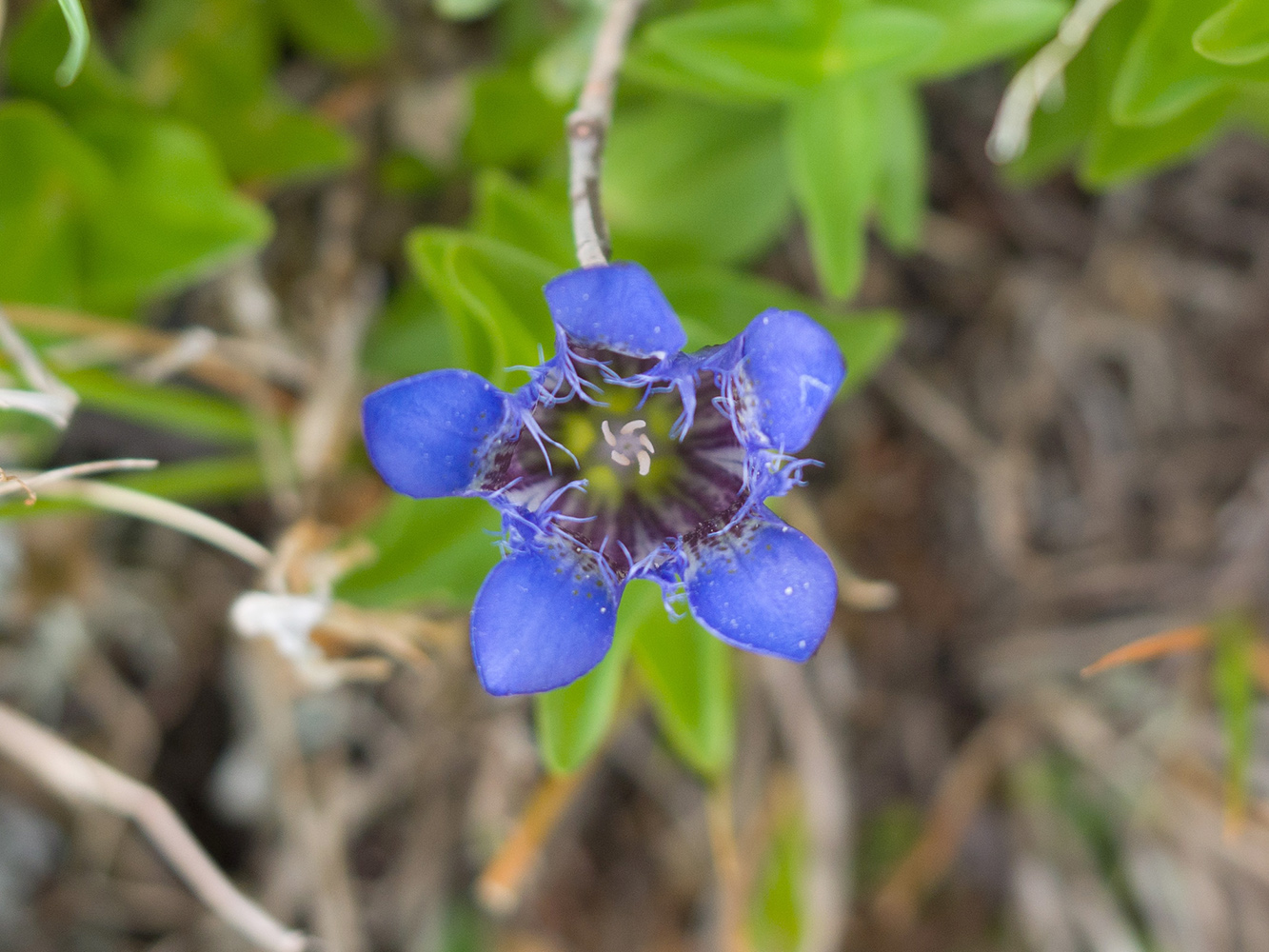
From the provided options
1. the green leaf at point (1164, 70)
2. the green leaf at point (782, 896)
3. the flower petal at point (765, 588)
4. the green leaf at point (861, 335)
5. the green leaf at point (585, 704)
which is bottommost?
the green leaf at point (782, 896)

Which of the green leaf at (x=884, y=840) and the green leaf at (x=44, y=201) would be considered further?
the green leaf at (x=884, y=840)

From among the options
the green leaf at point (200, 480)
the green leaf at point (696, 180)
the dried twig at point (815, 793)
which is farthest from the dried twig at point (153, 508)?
the dried twig at point (815, 793)

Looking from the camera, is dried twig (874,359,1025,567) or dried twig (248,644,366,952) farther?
dried twig (874,359,1025,567)

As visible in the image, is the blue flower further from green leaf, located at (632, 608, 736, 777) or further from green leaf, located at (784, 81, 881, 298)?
green leaf, located at (784, 81, 881, 298)

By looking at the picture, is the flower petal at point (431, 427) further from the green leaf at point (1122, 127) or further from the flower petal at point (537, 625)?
the green leaf at point (1122, 127)

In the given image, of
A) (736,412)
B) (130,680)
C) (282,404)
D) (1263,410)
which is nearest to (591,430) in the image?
(736,412)

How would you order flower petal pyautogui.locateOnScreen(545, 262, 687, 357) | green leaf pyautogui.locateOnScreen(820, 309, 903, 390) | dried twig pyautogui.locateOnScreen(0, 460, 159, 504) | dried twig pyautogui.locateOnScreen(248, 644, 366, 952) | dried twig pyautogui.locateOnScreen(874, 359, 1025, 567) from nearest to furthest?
flower petal pyautogui.locateOnScreen(545, 262, 687, 357) < dried twig pyautogui.locateOnScreen(0, 460, 159, 504) < green leaf pyautogui.locateOnScreen(820, 309, 903, 390) < dried twig pyautogui.locateOnScreen(248, 644, 366, 952) < dried twig pyautogui.locateOnScreen(874, 359, 1025, 567)

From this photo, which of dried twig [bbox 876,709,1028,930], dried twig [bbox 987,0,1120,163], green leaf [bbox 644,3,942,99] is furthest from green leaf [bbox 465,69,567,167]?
Answer: dried twig [bbox 876,709,1028,930]

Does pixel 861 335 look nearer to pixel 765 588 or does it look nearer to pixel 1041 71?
pixel 1041 71

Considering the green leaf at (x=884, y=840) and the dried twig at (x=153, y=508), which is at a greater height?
the dried twig at (x=153, y=508)
